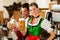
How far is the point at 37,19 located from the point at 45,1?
138 centimetres

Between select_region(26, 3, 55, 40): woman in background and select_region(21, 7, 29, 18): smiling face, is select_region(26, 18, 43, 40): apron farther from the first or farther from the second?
select_region(21, 7, 29, 18): smiling face

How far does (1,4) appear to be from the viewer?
3287mm

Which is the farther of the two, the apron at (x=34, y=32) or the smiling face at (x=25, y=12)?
the smiling face at (x=25, y=12)

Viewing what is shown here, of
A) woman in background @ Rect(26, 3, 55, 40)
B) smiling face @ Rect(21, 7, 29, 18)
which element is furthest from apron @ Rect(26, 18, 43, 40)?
smiling face @ Rect(21, 7, 29, 18)

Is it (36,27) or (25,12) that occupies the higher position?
(25,12)

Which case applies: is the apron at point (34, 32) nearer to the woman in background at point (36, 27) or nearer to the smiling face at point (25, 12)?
the woman in background at point (36, 27)

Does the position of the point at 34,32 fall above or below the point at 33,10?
below

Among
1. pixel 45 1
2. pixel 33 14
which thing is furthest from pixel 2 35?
pixel 45 1

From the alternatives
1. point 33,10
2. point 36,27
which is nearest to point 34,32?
point 36,27

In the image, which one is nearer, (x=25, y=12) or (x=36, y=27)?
(x=36, y=27)

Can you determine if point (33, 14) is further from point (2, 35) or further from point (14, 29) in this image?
point (2, 35)

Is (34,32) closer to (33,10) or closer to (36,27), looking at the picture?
(36,27)

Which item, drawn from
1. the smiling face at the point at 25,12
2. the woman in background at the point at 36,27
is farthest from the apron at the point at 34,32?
the smiling face at the point at 25,12

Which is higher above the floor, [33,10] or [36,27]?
[33,10]
